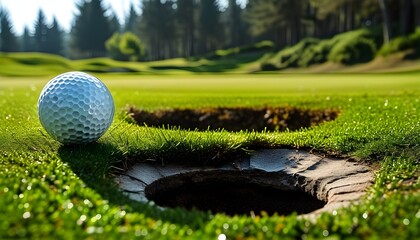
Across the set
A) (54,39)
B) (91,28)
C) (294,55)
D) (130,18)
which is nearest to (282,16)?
(294,55)

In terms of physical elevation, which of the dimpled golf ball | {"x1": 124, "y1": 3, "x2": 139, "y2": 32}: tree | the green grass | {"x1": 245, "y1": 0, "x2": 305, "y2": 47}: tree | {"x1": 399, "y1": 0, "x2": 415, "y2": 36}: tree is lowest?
the green grass

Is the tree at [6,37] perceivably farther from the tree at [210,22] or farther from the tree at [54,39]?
the tree at [210,22]

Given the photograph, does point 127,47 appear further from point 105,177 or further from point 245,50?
point 105,177

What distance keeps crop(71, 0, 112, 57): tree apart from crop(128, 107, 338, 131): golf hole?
77.2 meters

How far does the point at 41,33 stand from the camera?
104 meters

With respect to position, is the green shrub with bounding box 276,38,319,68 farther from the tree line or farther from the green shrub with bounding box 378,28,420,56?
the green shrub with bounding box 378,28,420,56

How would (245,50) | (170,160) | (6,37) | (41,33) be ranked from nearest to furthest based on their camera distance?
1. (170,160)
2. (245,50)
3. (6,37)
4. (41,33)

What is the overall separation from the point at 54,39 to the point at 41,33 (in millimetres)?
3009

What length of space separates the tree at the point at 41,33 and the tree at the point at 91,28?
2066 cm

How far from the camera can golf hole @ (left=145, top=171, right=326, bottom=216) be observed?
16.5ft

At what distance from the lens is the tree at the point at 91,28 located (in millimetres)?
83250

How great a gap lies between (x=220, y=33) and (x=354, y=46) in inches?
1662

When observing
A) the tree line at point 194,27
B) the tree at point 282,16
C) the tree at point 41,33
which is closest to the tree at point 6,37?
the tree line at point 194,27

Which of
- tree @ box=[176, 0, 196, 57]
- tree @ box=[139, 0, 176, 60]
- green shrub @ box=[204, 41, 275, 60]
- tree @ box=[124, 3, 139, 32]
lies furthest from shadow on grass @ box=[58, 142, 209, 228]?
tree @ box=[124, 3, 139, 32]
